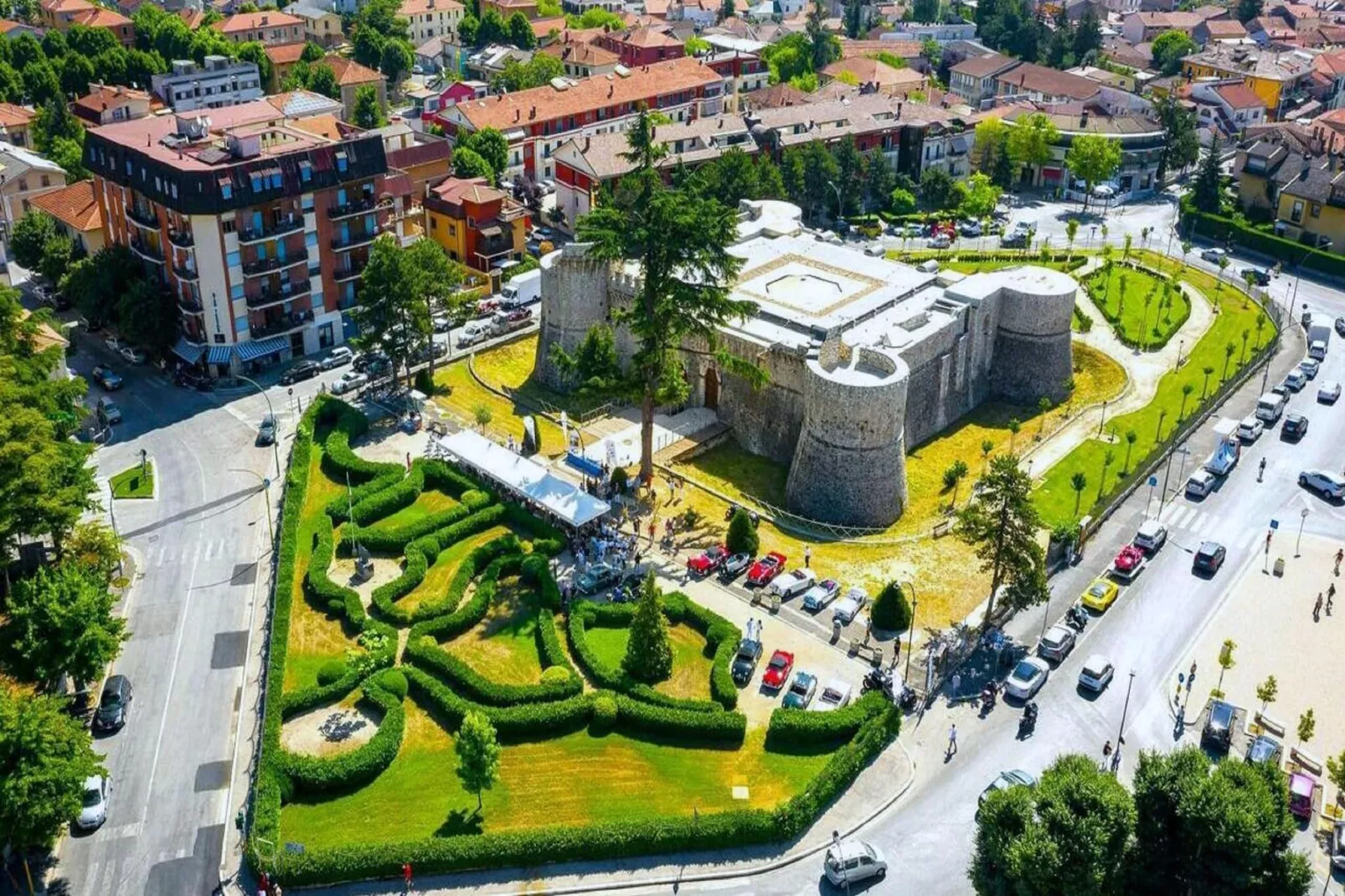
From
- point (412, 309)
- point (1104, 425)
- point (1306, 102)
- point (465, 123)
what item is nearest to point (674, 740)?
point (412, 309)

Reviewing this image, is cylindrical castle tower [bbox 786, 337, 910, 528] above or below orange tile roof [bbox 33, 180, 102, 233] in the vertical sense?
below

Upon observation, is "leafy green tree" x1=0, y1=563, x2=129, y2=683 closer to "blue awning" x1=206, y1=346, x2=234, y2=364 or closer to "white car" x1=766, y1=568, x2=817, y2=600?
"white car" x1=766, y1=568, x2=817, y2=600

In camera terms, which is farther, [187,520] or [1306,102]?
[1306,102]

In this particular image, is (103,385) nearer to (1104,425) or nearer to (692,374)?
(692,374)

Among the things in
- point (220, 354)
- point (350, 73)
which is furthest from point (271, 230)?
point (350, 73)

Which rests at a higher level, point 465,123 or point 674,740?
point 465,123

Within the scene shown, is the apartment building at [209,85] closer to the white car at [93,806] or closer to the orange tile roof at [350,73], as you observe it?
the orange tile roof at [350,73]

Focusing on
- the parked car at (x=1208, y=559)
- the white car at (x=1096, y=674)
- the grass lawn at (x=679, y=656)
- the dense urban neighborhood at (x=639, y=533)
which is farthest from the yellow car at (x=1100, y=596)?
the grass lawn at (x=679, y=656)

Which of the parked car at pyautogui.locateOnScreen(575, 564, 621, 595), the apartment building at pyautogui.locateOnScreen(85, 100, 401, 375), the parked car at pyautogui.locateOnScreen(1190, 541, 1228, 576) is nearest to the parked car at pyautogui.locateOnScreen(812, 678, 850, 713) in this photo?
the parked car at pyautogui.locateOnScreen(575, 564, 621, 595)
